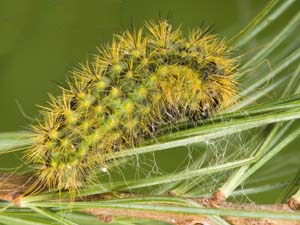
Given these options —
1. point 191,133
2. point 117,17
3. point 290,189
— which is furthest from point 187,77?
point 117,17

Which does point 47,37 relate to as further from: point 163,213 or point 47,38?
point 163,213

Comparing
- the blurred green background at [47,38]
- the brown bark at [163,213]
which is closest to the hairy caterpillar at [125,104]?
the brown bark at [163,213]

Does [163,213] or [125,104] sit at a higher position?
[125,104]

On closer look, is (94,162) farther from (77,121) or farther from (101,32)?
(101,32)

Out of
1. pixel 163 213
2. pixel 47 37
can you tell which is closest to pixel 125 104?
pixel 163 213

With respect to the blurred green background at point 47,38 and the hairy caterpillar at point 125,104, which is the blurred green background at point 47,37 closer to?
the blurred green background at point 47,38

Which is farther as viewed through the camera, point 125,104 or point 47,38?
point 47,38

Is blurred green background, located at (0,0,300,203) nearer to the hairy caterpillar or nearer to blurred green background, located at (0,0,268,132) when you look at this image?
blurred green background, located at (0,0,268,132)
